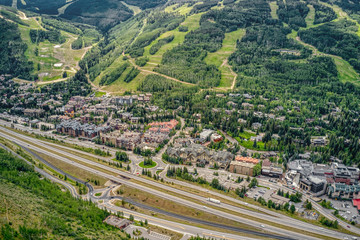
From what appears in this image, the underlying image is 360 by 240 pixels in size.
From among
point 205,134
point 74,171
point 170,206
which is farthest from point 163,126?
point 170,206

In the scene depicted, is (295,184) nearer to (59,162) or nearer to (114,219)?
(114,219)

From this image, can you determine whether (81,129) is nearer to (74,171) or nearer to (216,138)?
(74,171)

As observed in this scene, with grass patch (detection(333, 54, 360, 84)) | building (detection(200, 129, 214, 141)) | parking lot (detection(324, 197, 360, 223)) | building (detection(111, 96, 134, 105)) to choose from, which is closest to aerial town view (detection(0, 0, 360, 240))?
parking lot (detection(324, 197, 360, 223))

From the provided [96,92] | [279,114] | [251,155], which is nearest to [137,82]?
[96,92]

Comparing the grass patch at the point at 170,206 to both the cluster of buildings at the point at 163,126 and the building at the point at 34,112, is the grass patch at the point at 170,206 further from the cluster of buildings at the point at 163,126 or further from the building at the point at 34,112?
the building at the point at 34,112

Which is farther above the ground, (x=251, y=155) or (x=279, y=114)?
(x=279, y=114)

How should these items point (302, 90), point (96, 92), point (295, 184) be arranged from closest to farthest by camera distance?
point (295, 184) < point (302, 90) < point (96, 92)

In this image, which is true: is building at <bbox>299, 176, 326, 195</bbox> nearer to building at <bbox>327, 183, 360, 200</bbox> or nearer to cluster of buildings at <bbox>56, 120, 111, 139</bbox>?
building at <bbox>327, 183, 360, 200</bbox>

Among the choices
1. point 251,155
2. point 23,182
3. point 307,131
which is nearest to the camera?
point 23,182
